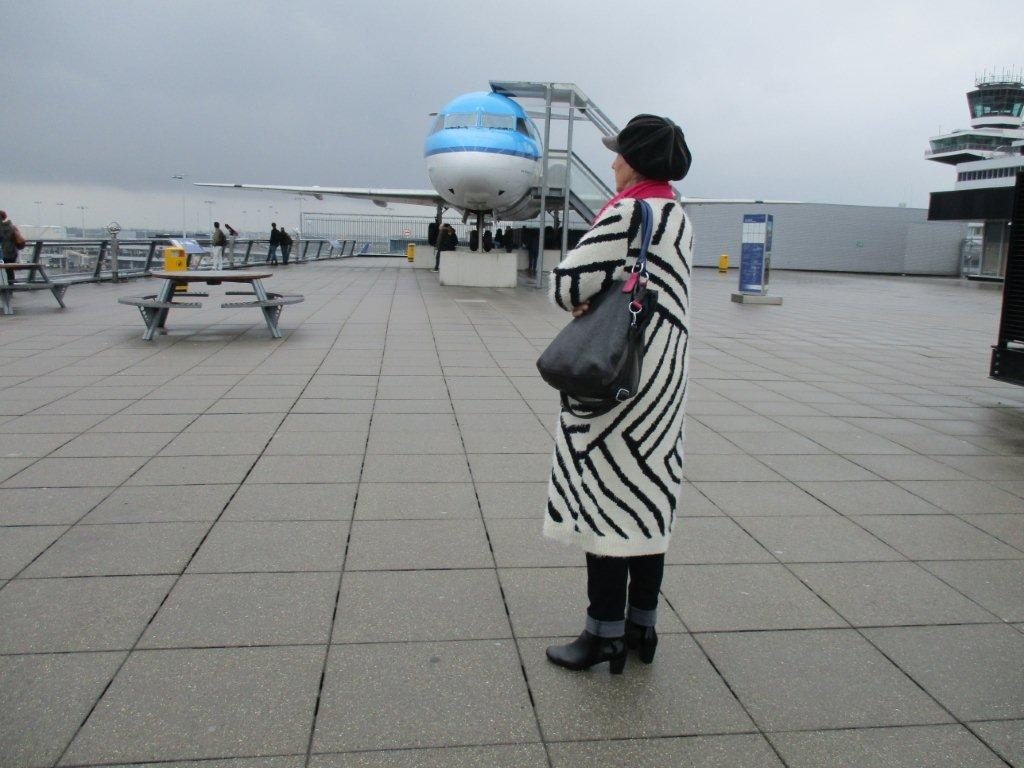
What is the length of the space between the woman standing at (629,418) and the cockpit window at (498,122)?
710 inches

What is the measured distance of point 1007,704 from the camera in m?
2.66

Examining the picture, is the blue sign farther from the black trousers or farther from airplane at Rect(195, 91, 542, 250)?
the black trousers

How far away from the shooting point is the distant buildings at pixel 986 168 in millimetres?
40312

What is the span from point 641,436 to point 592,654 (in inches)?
31.0

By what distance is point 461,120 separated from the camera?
1994 centimetres

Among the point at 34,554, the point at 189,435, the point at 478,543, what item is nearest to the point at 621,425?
the point at 478,543

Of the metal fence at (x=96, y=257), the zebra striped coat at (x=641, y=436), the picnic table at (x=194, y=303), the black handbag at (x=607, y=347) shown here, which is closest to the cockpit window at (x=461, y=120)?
the metal fence at (x=96, y=257)

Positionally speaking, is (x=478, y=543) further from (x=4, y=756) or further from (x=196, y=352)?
(x=196, y=352)

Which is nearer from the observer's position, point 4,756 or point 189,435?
point 4,756

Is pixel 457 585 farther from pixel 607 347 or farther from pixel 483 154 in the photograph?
pixel 483 154

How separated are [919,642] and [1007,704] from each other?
0.42 m

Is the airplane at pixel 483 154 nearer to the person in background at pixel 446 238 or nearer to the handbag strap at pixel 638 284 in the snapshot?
the person in background at pixel 446 238

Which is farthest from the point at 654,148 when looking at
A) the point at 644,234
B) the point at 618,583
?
the point at 618,583

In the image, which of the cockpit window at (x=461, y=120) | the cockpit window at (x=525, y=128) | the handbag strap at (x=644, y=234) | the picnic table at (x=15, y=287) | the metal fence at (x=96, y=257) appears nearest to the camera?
the handbag strap at (x=644, y=234)
